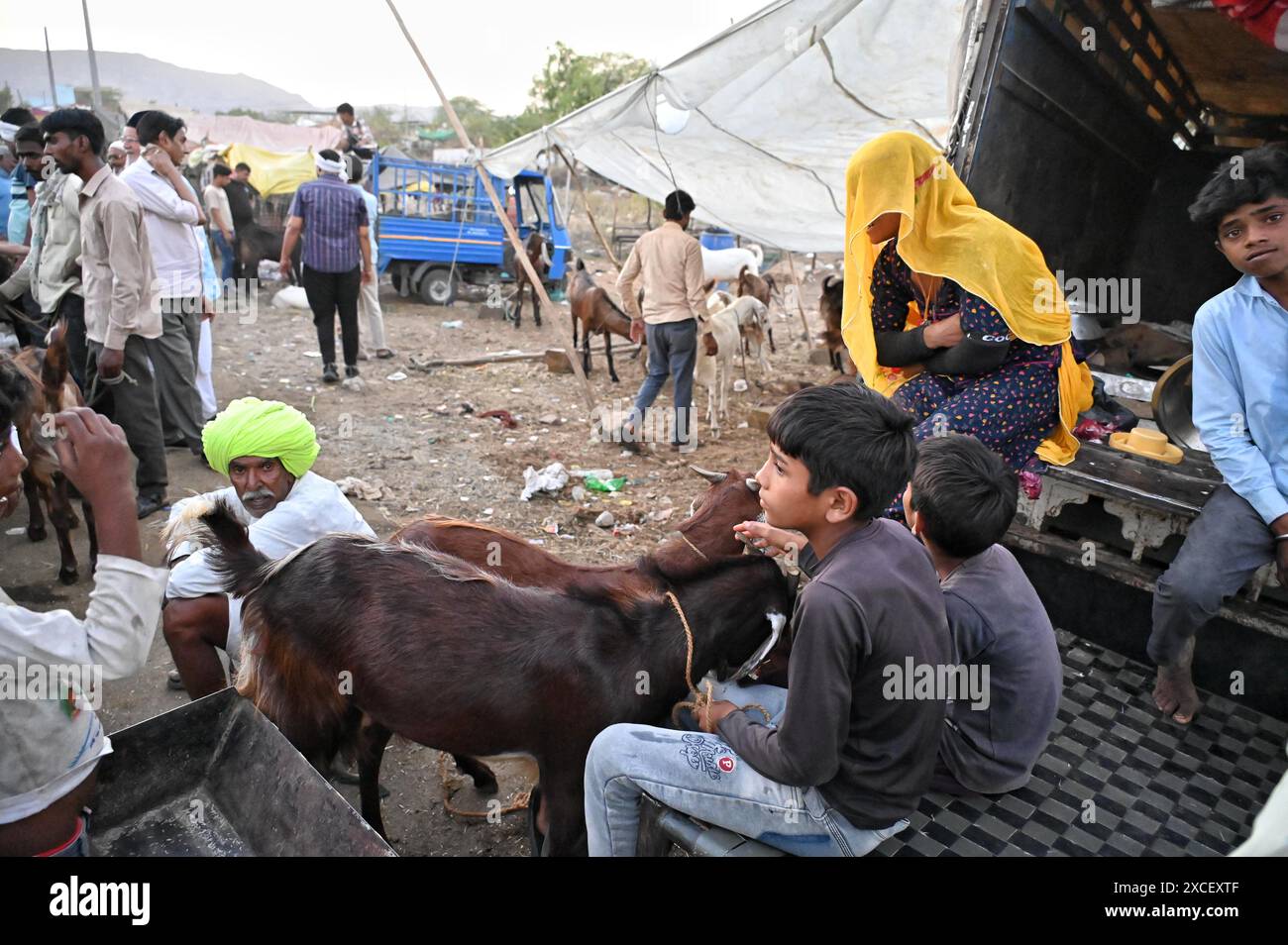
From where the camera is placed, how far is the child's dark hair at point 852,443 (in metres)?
1.83

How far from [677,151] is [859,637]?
7.41 meters

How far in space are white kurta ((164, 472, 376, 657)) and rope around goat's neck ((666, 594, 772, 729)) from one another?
112 cm

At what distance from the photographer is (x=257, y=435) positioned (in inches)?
112

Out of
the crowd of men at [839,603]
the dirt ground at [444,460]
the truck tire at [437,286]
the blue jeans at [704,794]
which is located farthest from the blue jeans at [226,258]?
the blue jeans at [704,794]

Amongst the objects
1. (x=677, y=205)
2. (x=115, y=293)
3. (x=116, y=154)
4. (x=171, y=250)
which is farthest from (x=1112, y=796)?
(x=116, y=154)

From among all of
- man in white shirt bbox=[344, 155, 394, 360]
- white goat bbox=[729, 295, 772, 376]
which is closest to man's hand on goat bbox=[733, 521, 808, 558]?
white goat bbox=[729, 295, 772, 376]

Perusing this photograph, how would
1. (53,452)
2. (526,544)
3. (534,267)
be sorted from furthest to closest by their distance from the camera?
(534,267), (53,452), (526,544)

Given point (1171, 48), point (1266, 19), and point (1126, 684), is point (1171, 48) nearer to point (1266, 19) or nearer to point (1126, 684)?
point (1266, 19)

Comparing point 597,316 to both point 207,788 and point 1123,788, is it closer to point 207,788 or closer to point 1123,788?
point 207,788

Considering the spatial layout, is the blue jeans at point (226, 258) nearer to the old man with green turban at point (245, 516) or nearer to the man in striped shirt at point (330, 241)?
the man in striped shirt at point (330, 241)

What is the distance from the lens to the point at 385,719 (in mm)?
2527

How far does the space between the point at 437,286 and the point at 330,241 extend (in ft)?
21.3

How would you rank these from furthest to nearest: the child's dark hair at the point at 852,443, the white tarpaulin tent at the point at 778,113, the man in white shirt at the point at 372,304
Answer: the man in white shirt at the point at 372,304 < the white tarpaulin tent at the point at 778,113 < the child's dark hair at the point at 852,443
